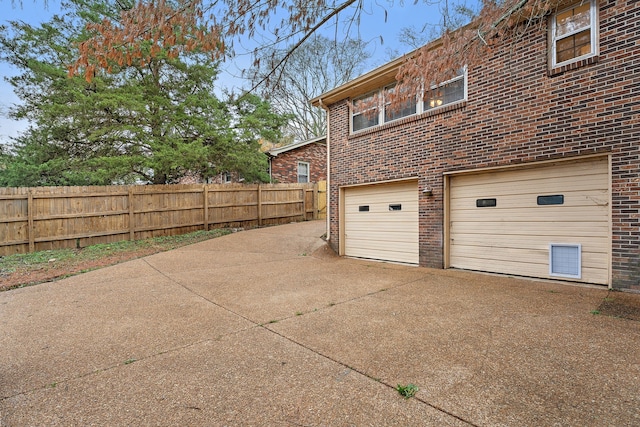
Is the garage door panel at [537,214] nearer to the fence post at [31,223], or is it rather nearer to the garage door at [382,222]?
the garage door at [382,222]

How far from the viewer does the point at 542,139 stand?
5324 millimetres

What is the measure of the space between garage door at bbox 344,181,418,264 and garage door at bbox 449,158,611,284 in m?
0.94

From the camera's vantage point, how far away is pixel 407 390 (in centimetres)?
230

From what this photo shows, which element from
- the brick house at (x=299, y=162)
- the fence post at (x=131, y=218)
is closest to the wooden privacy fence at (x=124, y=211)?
the fence post at (x=131, y=218)

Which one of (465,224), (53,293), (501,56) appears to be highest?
(501,56)

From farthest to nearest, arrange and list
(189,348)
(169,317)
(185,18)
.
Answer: (169,317) → (185,18) → (189,348)

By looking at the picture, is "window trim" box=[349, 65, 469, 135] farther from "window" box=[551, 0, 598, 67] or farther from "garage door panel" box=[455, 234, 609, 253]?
"garage door panel" box=[455, 234, 609, 253]

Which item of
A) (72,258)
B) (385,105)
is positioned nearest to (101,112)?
(72,258)

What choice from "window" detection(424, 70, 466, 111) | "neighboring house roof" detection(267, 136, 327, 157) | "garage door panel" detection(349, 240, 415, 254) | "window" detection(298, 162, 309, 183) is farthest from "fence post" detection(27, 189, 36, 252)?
"window" detection(298, 162, 309, 183)

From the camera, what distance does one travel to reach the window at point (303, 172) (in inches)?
721

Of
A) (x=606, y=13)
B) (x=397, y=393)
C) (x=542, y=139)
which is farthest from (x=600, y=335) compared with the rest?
(x=606, y=13)

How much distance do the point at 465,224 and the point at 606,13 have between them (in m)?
3.94

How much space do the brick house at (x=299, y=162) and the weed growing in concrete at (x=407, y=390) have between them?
561 inches

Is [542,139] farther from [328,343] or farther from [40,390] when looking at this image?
[40,390]
